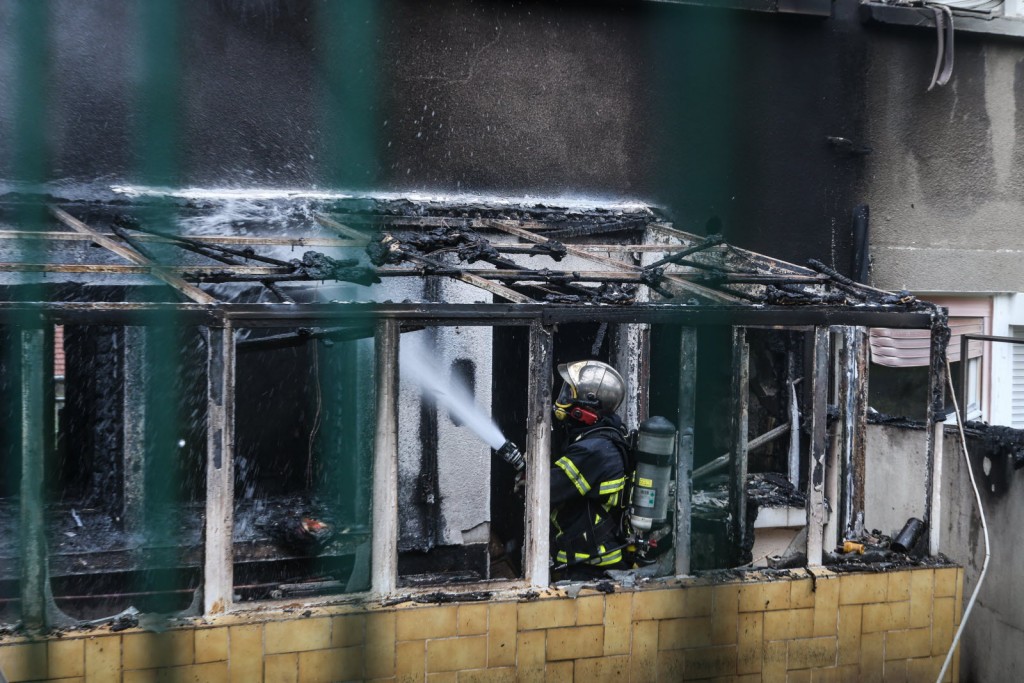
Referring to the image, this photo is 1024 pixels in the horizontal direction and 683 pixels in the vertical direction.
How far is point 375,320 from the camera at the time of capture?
460cm

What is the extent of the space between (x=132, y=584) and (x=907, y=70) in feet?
24.1

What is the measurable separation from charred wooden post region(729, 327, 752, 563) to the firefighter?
2.01 ft

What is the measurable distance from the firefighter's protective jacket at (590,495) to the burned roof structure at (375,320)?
330 mm

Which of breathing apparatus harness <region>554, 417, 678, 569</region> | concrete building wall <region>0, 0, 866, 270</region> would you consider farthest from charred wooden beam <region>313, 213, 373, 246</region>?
breathing apparatus harness <region>554, 417, 678, 569</region>

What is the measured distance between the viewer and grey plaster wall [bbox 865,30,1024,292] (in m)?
8.21

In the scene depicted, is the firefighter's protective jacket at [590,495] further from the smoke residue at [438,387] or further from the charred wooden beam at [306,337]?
the smoke residue at [438,387]

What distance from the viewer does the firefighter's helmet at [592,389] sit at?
5.53 meters

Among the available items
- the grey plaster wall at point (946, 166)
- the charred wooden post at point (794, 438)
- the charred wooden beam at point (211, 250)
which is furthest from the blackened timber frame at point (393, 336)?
the grey plaster wall at point (946, 166)

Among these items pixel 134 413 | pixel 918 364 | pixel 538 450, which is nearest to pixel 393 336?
pixel 538 450

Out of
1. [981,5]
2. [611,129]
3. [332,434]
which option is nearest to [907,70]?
[981,5]

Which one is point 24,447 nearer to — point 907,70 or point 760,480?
point 760,480

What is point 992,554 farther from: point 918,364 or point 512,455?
point 512,455

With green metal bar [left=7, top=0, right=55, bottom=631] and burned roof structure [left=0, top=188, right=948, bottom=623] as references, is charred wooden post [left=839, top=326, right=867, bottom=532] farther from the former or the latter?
green metal bar [left=7, top=0, right=55, bottom=631]

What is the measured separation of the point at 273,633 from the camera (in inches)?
171
